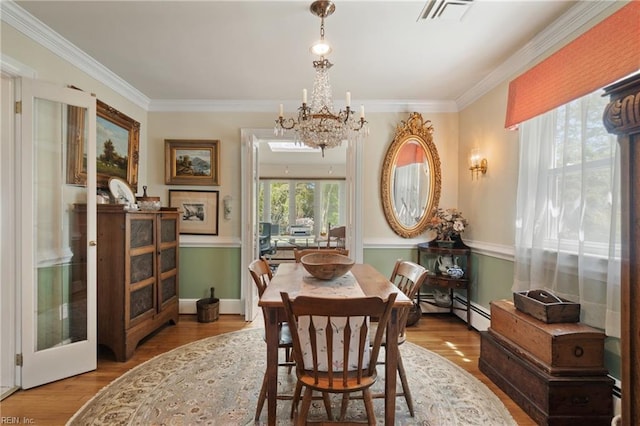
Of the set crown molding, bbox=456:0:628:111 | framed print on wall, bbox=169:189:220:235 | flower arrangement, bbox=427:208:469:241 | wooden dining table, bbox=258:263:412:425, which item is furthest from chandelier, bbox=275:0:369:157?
framed print on wall, bbox=169:189:220:235

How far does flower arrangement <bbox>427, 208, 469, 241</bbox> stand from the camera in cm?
344

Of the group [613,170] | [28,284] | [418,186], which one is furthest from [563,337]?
[28,284]

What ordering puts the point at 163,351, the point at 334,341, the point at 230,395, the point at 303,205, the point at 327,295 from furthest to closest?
1. the point at 303,205
2. the point at 163,351
3. the point at 230,395
4. the point at 327,295
5. the point at 334,341

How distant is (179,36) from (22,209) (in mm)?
1692

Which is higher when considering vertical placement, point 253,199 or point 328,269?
point 253,199

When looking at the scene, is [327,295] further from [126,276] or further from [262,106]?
[262,106]

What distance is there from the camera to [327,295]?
1.75 meters

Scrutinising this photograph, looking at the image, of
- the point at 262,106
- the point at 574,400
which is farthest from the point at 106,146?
the point at 574,400

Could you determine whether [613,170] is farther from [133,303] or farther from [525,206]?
[133,303]

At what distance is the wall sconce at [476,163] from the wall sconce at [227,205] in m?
2.86

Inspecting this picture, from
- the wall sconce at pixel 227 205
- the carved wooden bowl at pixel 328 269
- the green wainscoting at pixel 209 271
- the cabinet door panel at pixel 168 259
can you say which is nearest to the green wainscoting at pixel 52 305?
the cabinet door panel at pixel 168 259

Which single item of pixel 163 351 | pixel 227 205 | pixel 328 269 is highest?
pixel 227 205

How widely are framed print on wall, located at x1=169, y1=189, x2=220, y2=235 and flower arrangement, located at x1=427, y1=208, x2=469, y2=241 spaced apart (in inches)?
106

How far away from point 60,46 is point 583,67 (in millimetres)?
3805
